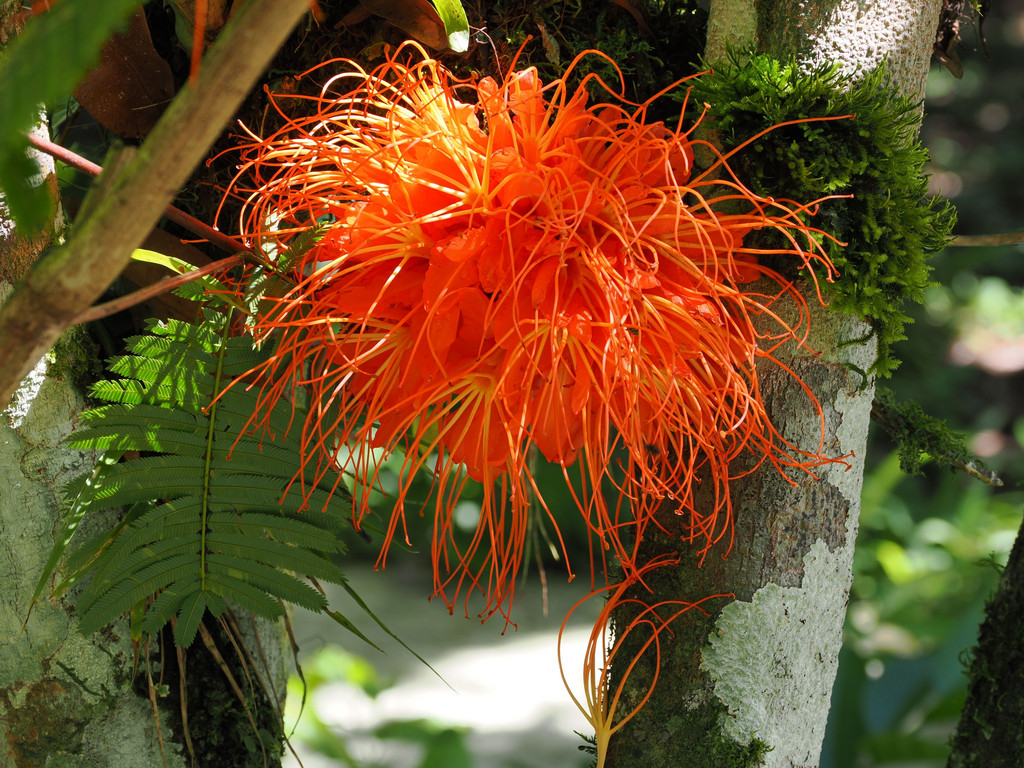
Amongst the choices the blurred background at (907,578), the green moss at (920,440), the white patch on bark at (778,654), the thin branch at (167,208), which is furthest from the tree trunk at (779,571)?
the blurred background at (907,578)

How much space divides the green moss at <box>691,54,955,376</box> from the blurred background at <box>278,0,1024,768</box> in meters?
1.36

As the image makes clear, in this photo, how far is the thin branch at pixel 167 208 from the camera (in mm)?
594

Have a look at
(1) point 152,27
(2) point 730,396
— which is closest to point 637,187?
(2) point 730,396

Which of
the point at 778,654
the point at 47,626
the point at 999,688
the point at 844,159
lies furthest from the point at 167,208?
the point at 999,688

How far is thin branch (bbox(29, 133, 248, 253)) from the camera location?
59 cm

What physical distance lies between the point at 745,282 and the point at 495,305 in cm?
20

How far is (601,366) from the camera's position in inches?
23.3

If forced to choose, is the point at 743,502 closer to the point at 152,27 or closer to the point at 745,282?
the point at 745,282

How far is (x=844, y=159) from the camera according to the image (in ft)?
1.98

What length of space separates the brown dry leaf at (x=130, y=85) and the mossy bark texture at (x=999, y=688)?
0.94m

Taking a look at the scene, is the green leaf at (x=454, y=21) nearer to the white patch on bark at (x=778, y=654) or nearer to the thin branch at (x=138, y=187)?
the thin branch at (x=138, y=187)

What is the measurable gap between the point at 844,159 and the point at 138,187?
477mm

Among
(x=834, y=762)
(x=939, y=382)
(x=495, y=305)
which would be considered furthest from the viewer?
(x=939, y=382)

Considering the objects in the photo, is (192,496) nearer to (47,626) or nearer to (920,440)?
(47,626)
